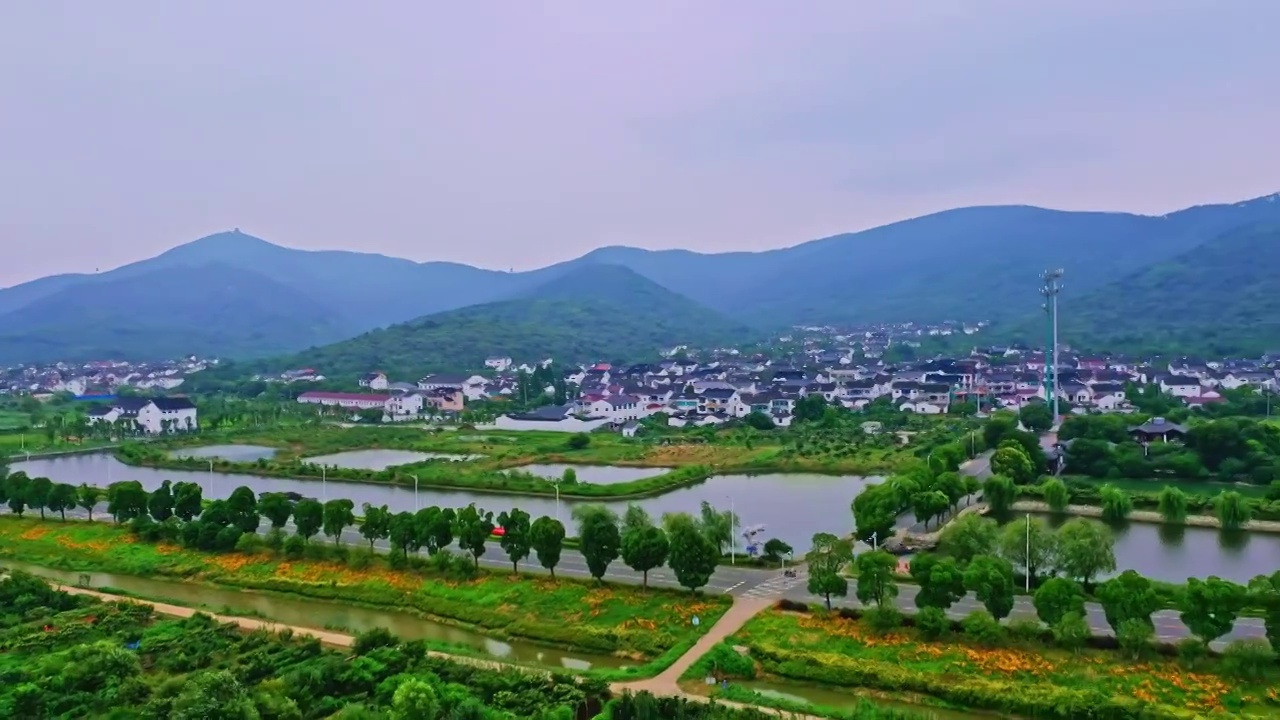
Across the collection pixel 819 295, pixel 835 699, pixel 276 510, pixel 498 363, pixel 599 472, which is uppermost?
pixel 819 295

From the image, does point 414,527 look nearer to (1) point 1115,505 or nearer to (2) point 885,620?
(2) point 885,620

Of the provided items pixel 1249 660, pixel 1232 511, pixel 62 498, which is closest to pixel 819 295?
pixel 1232 511

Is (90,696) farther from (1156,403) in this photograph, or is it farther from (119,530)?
(1156,403)

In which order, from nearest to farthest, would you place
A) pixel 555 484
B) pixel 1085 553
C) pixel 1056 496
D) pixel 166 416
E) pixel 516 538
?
pixel 1085 553
pixel 516 538
pixel 1056 496
pixel 555 484
pixel 166 416

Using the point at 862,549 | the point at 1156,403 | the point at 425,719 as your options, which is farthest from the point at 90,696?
the point at 1156,403

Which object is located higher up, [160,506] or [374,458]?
[160,506]

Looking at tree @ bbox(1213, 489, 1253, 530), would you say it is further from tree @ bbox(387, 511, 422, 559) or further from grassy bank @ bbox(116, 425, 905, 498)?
tree @ bbox(387, 511, 422, 559)

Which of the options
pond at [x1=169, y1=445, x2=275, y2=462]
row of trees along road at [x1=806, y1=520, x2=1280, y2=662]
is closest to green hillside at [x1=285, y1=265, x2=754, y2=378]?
pond at [x1=169, y1=445, x2=275, y2=462]
